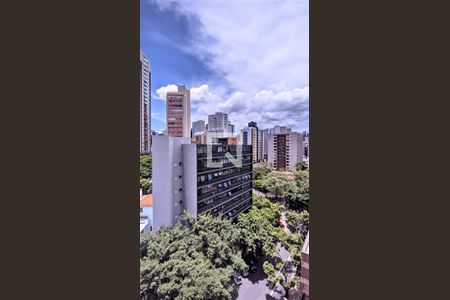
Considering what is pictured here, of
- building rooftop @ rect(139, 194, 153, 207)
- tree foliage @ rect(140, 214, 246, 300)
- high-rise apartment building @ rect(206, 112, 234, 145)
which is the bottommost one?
tree foliage @ rect(140, 214, 246, 300)

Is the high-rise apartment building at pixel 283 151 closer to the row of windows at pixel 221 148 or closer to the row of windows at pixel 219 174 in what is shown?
the row of windows at pixel 221 148

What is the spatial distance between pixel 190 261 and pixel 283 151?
6.96 metres

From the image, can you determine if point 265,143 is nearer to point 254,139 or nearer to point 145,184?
point 254,139

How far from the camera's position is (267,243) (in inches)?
241

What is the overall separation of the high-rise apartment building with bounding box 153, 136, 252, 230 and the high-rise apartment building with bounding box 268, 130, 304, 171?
5.10 ft

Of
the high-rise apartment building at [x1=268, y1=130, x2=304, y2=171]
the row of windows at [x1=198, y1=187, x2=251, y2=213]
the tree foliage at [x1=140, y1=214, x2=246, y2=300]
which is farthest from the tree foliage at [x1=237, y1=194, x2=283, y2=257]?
the high-rise apartment building at [x1=268, y1=130, x2=304, y2=171]

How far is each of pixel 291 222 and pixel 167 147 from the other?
5689 mm

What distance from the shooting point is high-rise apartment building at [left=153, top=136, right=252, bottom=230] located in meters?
6.05

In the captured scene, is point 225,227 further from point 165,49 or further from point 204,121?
point 165,49

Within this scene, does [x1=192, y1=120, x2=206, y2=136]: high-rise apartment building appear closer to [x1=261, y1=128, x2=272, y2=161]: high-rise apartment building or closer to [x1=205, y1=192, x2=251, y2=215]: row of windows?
[x1=261, y1=128, x2=272, y2=161]: high-rise apartment building

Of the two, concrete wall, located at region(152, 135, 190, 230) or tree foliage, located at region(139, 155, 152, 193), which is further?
tree foliage, located at region(139, 155, 152, 193)

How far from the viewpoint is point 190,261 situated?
13.6ft

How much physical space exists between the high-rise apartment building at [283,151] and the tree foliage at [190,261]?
460 centimetres

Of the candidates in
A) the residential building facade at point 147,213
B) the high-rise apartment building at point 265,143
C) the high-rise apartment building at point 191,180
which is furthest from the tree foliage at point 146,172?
the high-rise apartment building at point 265,143
